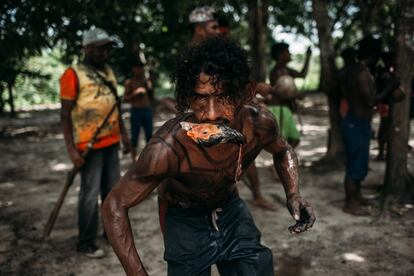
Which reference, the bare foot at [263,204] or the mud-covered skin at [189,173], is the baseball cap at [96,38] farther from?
the bare foot at [263,204]

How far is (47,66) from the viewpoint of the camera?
75.2 ft

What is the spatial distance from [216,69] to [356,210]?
332 cm

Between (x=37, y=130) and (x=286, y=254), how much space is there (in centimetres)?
988

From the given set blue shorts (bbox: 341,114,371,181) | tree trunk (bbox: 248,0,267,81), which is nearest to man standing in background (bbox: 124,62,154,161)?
tree trunk (bbox: 248,0,267,81)

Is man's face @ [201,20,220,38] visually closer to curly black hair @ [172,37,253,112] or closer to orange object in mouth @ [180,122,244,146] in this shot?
curly black hair @ [172,37,253,112]

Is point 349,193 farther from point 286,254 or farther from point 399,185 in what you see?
point 286,254

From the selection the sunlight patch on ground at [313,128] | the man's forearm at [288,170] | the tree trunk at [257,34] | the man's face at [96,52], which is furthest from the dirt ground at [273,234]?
the sunlight patch on ground at [313,128]

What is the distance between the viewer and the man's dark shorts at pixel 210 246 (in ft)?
6.73

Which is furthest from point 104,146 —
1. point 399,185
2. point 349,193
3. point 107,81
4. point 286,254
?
point 399,185

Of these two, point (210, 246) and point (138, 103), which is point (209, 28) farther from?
point (210, 246)

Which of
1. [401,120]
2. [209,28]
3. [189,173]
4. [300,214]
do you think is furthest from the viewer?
[401,120]

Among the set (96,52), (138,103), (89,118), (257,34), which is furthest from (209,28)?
(257,34)

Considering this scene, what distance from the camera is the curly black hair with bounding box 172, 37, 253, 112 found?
1.90 m

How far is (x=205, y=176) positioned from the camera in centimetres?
206
